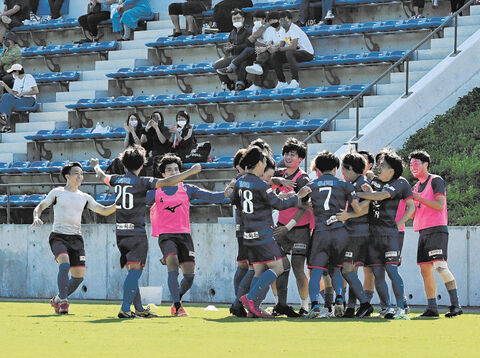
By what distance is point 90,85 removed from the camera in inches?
965

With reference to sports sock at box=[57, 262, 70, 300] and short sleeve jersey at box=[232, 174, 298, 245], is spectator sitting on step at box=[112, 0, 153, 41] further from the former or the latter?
short sleeve jersey at box=[232, 174, 298, 245]

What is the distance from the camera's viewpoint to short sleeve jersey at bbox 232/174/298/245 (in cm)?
1148

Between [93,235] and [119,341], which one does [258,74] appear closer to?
[93,235]

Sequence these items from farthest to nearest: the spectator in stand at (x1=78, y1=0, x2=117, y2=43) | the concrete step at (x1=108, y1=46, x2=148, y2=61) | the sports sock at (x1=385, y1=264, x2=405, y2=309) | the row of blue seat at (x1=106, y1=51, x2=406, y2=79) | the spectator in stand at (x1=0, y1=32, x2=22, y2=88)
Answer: the spectator in stand at (x1=78, y1=0, x2=117, y2=43) → the spectator in stand at (x1=0, y1=32, x2=22, y2=88) → the concrete step at (x1=108, y1=46, x2=148, y2=61) → the row of blue seat at (x1=106, y1=51, x2=406, y2=79) → the sports sock at (x1=385, y1=264, x2=405, y2=309)

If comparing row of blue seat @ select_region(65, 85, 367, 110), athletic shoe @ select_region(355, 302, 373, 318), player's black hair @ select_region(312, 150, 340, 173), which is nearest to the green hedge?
row of blue seat @ select_region(65, 85, 367, 110)

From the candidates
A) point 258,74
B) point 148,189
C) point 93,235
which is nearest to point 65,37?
point 258,74

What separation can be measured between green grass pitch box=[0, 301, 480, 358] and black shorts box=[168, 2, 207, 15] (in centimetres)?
1268

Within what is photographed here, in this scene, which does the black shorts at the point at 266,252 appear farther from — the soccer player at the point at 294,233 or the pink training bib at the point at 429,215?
the pink training bib at the point at 429,215

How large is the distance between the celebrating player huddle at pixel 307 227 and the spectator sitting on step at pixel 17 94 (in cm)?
1210

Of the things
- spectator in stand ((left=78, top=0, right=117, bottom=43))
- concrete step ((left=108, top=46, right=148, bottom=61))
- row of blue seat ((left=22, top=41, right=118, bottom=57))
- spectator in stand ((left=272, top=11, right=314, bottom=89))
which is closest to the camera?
spectator in stand ((left=272, top=11, right=314, bottom=89))

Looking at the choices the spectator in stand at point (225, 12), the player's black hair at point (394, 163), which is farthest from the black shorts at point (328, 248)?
the spectator in stand at point (225, 12)

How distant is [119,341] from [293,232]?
3.61 meters

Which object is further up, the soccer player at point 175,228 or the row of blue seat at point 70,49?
the row of blue seat at point 70,49

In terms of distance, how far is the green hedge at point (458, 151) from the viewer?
15.5 meters
